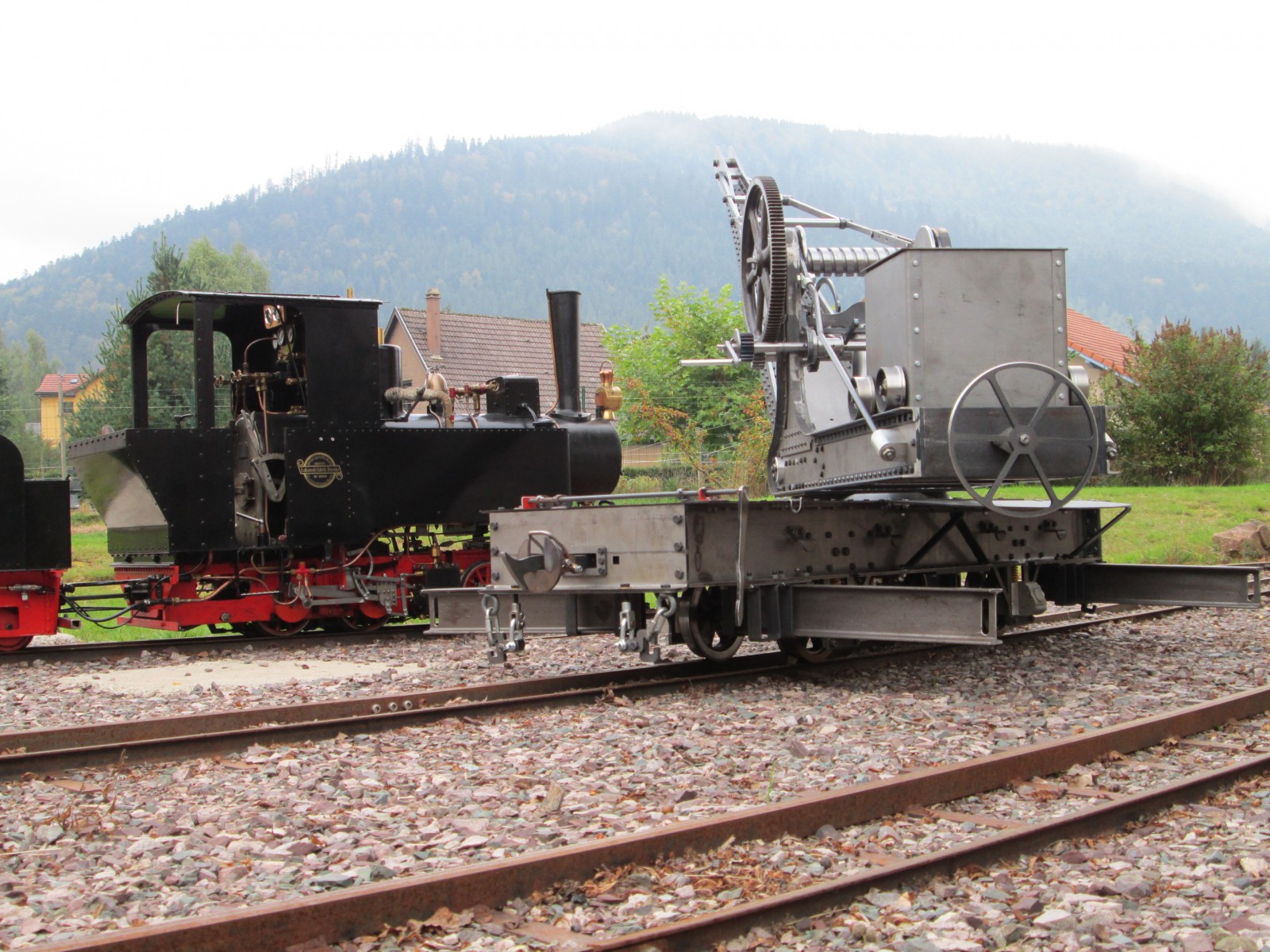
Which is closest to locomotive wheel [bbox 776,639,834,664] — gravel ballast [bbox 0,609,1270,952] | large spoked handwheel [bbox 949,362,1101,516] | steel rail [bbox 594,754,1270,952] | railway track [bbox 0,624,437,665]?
gravel ballast [bbox 0,609,1270,952]

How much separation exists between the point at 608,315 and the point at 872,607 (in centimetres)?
15096

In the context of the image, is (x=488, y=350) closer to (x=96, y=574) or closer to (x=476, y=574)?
(x=96, y=574)

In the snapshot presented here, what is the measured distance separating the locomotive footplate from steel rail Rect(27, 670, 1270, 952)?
125 centimetres

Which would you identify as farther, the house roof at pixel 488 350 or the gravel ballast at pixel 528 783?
the house roof at pixel 488 350

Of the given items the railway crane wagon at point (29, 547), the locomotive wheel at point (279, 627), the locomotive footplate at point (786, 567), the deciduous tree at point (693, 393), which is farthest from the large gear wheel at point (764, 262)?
the deciduous tree at point (693, 393)

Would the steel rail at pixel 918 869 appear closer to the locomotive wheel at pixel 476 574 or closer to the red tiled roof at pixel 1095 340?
the locomotive wheel at pixel 476 574

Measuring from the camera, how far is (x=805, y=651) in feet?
24.4

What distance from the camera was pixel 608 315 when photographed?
155750mm

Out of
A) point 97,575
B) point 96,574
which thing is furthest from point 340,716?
point 96,574

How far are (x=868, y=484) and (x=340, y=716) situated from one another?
3164mm

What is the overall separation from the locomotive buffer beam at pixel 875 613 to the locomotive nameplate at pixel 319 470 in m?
3.98

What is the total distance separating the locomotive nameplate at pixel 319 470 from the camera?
924cm

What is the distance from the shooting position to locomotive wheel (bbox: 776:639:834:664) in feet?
24.2

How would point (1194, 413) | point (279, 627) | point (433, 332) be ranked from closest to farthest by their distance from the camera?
1. point (279, 627)
2. point (1194, 413)
3. point (433, 332)
